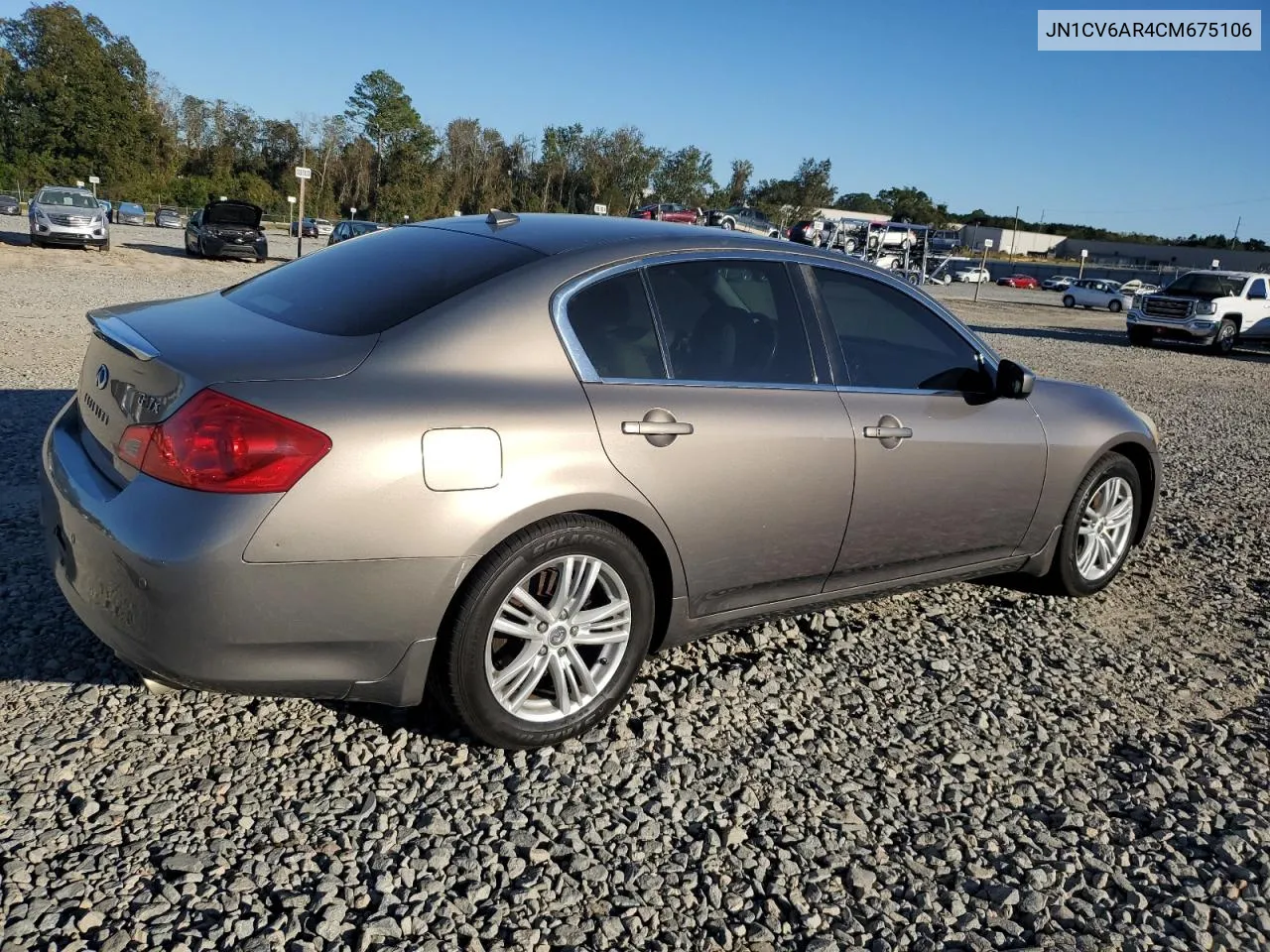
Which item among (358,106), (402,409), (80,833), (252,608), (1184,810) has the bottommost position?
(80,833)

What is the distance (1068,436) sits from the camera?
4.46 m

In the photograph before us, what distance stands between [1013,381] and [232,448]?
2969 mm

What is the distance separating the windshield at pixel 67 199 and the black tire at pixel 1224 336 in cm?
2786

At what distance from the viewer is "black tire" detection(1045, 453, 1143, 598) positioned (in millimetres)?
4641

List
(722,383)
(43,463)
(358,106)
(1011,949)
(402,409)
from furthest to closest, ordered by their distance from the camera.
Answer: (358,106)
(722,383)
(43,463)
(402,409)
(1011,949)

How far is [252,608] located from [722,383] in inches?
64.0

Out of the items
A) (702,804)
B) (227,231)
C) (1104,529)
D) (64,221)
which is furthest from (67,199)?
(702,804)

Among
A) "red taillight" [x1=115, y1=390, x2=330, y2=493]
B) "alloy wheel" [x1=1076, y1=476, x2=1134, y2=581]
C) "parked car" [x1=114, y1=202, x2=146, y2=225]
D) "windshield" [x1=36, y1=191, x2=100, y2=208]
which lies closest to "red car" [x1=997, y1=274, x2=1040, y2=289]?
"parked car" [x1=114, y1=202, x2=146, y2=225]

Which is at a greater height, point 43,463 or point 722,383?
point 722,383

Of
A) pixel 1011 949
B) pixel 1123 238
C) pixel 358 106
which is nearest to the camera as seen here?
pixel 1011 949

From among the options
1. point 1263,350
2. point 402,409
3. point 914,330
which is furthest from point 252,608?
point 1263,350

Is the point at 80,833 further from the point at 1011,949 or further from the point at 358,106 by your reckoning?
the point at 358,106

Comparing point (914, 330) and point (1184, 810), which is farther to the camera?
point (914, 330)

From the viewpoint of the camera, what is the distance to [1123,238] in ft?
412
